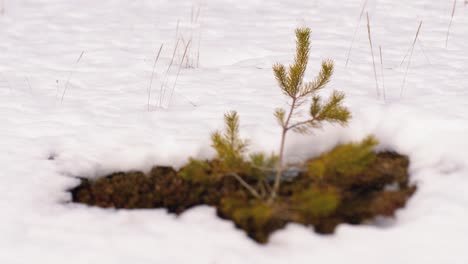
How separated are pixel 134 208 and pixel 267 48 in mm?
2483

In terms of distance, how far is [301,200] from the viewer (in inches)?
108

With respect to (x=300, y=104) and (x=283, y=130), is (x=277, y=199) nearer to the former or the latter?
(x=283, y=130)

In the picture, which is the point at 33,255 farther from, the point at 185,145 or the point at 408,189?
the point at 408,189

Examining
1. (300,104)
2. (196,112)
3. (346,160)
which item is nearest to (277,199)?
(346,160)

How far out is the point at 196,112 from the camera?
3.87 metres

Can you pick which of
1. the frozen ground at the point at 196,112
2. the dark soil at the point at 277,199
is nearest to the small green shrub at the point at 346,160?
the dark soil at the point at 277,199

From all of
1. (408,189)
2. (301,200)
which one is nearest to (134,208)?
(301,200)

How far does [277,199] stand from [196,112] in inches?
44.5

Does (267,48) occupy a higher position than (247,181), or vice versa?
(267,48)

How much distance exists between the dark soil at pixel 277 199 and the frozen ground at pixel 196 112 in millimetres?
65

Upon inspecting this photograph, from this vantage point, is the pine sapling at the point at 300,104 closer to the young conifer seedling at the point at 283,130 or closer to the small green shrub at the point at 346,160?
the young conifer seedling at the point at 283,130

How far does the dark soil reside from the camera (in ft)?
9.07

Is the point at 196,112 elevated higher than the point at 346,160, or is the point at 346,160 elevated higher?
the point at 346,160

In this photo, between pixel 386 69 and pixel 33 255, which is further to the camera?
pixel 386 69
